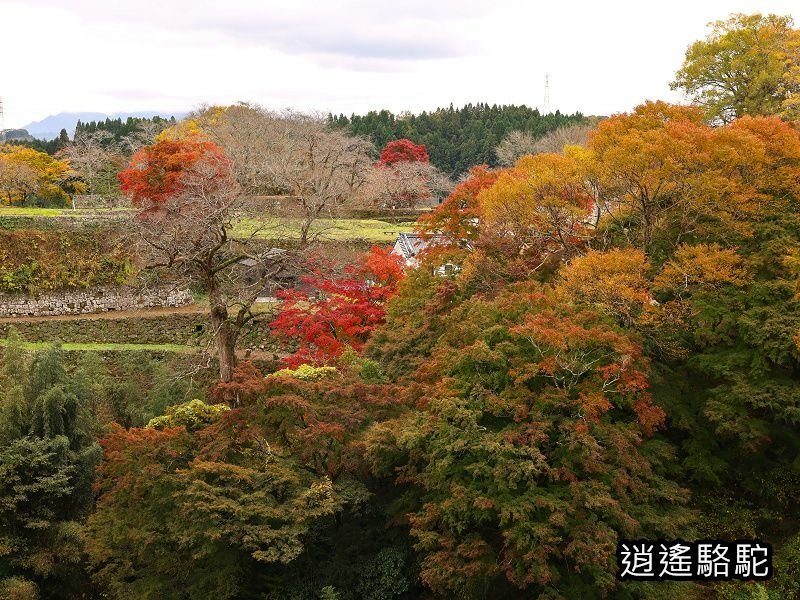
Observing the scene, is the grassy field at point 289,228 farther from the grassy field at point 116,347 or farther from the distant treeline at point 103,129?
the distant treeline at point 103,129

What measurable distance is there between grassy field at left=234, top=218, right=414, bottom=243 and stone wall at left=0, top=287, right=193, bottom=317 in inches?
161

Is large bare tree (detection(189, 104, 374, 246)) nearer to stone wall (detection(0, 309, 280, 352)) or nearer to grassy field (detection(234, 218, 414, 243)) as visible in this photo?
grassy field (detection(234, 218, 414, 243))

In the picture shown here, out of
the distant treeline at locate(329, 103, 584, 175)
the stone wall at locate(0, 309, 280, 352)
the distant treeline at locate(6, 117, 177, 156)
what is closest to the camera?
the stone wall at locate(0, 309, 280, 352)

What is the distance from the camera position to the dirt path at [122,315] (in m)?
23.2

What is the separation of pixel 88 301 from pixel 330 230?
1029 centimetres

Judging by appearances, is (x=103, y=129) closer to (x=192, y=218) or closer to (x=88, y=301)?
(x=88, y=301)

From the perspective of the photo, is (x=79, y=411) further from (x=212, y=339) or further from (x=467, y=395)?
(x=467, y=395)

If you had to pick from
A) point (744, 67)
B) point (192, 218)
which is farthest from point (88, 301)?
point (744, 67)

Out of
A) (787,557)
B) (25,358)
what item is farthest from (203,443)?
(787,557)

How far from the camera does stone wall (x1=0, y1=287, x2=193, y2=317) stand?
23.5 metres

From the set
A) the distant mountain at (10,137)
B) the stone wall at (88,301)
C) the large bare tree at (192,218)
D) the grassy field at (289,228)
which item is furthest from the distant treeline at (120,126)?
the stone wall at (88,301)

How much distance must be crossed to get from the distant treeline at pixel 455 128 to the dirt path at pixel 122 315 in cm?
3996

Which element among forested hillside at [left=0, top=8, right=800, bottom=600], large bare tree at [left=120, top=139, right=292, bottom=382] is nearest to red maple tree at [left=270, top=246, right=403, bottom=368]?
forested hillside at [left=0, top=8, right=800, bottom=600]

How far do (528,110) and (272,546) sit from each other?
67.3m
